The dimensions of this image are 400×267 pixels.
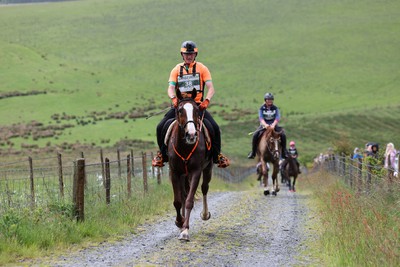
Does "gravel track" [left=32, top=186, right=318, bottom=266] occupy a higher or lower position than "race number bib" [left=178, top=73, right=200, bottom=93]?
lower

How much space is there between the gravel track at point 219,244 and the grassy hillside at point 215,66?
42.1 meters

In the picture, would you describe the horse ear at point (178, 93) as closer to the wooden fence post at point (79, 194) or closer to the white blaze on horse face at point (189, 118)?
the white blaze on horse face at point (189, 118)

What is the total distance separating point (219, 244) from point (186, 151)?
1.70 meters

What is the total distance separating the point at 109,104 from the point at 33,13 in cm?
5097

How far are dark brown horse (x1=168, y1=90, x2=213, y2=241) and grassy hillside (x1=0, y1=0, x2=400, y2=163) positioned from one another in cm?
4444

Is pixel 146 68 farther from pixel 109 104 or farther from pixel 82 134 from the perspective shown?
pixel 82 134

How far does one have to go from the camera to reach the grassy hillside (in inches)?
2771

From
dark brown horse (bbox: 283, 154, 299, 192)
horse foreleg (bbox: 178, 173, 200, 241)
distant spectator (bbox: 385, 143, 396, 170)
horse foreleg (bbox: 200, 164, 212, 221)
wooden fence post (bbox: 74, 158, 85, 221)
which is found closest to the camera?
horse foreleg (bbox: 178, 173, 200, 241)

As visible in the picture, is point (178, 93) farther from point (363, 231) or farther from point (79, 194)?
point (363, 231)

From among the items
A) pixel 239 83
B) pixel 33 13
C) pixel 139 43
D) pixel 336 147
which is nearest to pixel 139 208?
pixel 336 147

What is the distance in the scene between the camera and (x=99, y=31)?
384 ft

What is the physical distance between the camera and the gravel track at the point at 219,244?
983 cm

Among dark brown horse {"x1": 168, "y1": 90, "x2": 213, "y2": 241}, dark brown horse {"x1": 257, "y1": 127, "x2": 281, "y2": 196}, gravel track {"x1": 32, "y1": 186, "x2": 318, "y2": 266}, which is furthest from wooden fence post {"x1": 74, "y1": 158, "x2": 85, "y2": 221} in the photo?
dark brown horse {"x1": 257, "y1": 127, "x2": 281, "y2": 196}

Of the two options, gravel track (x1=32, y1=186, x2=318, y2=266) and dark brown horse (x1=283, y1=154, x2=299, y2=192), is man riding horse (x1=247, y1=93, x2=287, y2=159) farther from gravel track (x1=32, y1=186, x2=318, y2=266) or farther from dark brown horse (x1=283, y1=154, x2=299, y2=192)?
dark brown horse (x1=283, y1=154, x2=299, y2=192)
